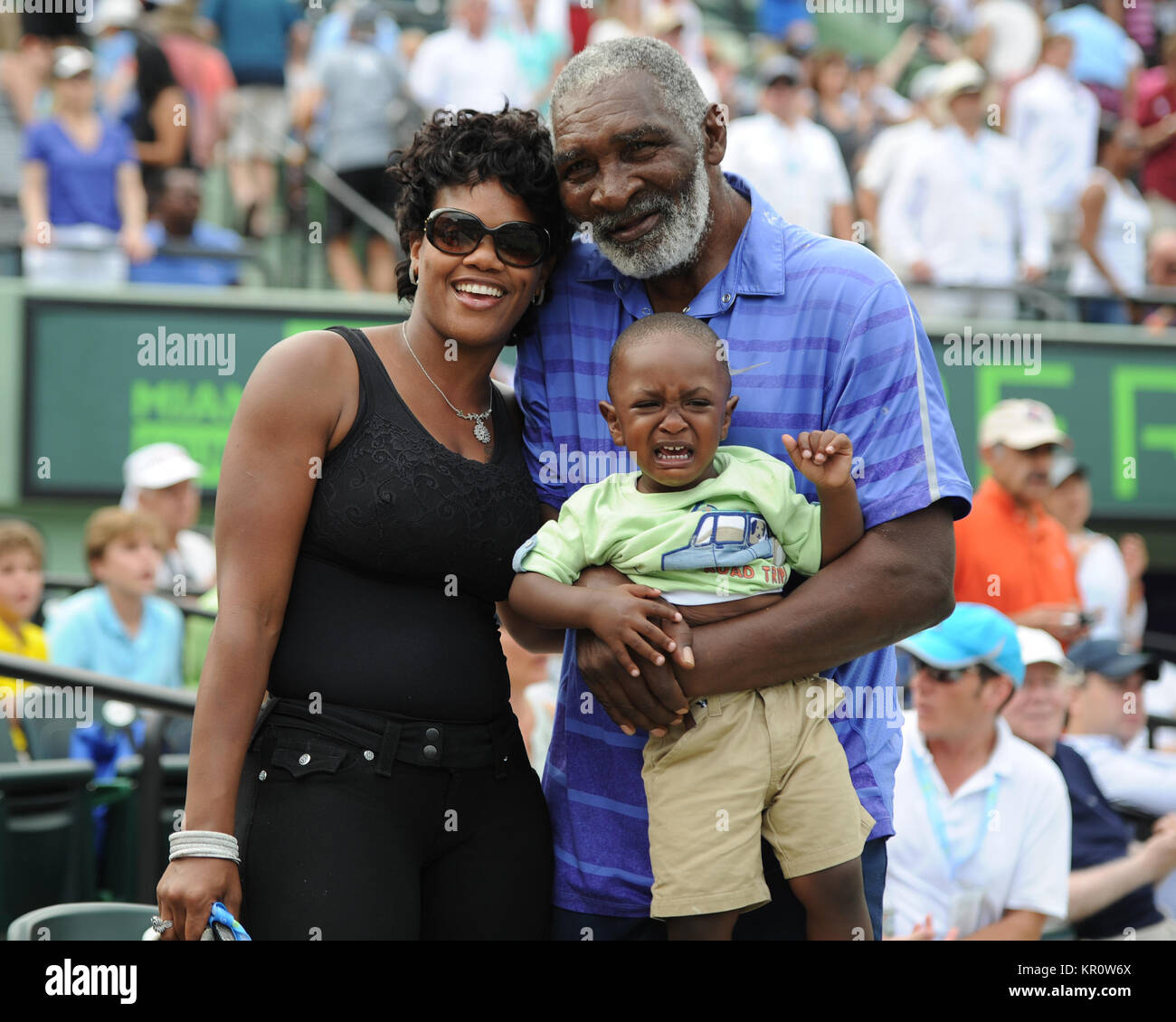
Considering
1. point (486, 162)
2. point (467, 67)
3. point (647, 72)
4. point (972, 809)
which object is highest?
point (467, 67)

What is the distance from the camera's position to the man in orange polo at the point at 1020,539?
697 cm

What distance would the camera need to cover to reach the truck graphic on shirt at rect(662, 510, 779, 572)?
2711mm

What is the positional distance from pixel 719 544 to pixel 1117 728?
4.13m

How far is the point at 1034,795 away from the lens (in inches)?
177

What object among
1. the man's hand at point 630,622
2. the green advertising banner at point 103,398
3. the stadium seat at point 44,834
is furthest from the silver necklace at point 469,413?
the green advertising banner at point 103,398

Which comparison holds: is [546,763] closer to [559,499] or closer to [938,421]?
[559,499]

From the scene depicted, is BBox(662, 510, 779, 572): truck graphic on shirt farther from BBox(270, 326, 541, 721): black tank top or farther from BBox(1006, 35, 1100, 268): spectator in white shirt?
BBox(1006, 35, 1100, 268): spectator in white shirt

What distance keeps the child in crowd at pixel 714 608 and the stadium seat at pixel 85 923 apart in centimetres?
155

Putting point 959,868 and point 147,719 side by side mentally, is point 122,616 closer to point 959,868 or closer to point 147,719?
point 147,719

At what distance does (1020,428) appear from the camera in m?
7.40

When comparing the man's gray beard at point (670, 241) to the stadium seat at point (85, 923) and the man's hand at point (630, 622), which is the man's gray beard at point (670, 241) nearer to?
the man's hand at point (630, 622)

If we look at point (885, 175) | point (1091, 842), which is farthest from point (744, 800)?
point (885, 175)

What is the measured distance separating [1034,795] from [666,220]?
2497 millimetres

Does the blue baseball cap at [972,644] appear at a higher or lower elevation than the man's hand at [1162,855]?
higher
